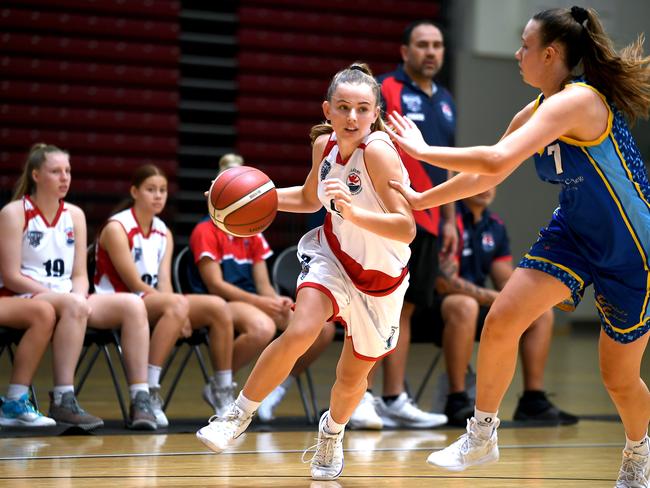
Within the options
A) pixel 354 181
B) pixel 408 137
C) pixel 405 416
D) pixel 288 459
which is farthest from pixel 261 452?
pixel 408 137

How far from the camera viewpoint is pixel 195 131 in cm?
1040

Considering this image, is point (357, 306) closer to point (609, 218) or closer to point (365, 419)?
point (609, 218)

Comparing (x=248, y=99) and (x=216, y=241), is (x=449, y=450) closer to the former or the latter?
(x=216, y=241)

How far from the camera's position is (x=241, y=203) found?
3514 mm

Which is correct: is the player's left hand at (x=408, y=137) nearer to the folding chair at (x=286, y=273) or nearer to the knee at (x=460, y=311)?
the knee at (x=460, y=311)

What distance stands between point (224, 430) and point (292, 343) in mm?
380

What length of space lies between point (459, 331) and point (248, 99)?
223 inches

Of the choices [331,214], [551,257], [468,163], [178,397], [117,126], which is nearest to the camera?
[468,163]

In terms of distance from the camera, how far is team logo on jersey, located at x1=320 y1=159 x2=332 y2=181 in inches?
139

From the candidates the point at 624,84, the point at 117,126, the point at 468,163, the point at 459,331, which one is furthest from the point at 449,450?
the point at 117,126

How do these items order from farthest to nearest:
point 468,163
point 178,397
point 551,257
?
1. point 178,397
2. point 551,257
3. point 468,163

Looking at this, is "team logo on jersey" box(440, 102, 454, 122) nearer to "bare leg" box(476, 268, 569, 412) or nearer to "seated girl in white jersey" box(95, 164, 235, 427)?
"seated girl in white jersey" box(95, 164, 235, 427)

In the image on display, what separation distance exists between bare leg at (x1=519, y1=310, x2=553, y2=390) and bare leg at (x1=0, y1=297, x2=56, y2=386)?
8.83 ft

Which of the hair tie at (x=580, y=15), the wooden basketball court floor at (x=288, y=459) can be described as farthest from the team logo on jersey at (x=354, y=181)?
the wooden basketball court floor at (x=288, y=459)
